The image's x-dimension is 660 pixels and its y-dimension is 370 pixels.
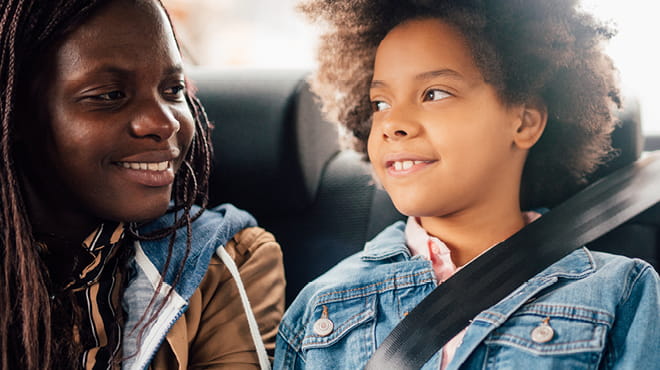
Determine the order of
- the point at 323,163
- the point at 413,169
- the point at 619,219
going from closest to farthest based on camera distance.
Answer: the point at 413,169, the point at 619,219, the point at 323,163

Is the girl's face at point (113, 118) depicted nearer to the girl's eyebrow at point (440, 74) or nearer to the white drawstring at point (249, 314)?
the white drawstring at point (249, 314)

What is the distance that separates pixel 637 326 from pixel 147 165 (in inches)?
32.4

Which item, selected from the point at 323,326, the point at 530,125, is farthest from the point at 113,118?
the point at 530,125

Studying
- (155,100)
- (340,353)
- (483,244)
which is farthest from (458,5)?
(340,353)

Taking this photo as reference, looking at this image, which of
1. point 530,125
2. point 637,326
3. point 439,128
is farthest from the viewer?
point 530,125

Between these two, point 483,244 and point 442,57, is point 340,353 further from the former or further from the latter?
point 442,57

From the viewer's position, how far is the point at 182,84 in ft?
3.65

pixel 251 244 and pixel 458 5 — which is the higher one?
pixel 458 5

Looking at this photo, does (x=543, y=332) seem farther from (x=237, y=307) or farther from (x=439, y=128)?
(x=237, y=307)

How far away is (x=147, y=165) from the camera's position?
1.04 meters

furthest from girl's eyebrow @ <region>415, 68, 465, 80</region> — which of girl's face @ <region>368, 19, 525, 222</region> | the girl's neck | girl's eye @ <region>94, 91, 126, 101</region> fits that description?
girl's eye @ <region>94, 91, 126, 101</region>

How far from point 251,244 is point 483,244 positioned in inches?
18.6

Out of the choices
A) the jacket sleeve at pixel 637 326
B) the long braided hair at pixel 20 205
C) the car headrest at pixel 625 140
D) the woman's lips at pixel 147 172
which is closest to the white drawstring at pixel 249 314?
the woman's lips at pixel 147 172

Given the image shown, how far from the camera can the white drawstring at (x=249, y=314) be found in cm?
114
